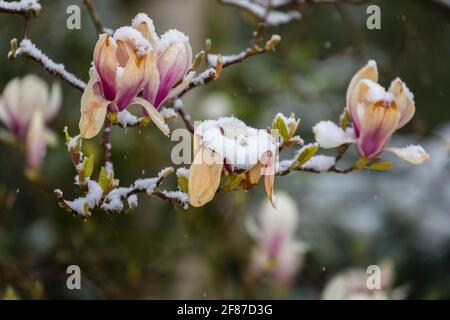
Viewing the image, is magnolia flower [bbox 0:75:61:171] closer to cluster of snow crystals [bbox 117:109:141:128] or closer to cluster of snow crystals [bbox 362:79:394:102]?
cluster of snow crystals [bbox 117:109:141:128]

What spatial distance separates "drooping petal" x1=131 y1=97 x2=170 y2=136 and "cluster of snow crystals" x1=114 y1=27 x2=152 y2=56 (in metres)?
0.06

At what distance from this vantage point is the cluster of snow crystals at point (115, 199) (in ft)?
2.91

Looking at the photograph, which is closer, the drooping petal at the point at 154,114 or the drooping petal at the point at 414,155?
the drooping petal at the point at 154,114

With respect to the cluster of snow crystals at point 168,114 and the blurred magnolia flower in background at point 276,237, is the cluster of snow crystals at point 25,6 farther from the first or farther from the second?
Answer: the blurred magnolia flower in background at point 276,237

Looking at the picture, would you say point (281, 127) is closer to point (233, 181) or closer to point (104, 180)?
point (233, 181)

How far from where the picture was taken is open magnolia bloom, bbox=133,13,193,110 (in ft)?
2.72

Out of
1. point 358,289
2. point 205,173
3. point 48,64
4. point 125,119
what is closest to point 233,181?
point 205,173

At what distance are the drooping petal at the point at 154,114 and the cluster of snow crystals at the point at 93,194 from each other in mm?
121

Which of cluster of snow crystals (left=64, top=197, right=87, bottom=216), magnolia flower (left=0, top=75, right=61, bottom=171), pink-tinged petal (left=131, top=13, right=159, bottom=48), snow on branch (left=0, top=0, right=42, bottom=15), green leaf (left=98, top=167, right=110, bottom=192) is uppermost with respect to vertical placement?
magnolia flower (left=0, top=75, right=61, bottom=171)

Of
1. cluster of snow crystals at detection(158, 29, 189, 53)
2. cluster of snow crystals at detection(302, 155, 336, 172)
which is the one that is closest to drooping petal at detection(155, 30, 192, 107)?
cluster of snow crystals at detection(158, 29, 189, 53)

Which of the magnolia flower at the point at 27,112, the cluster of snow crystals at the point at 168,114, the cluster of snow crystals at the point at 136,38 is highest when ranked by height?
the magnolia flower at the point at 27,112

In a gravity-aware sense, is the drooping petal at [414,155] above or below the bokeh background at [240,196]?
below

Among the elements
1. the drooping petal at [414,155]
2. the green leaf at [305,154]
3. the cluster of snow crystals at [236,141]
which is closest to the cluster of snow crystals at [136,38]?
the cluster of snow crystals at [236,141]

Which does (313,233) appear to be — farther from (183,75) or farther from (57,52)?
(183,75)
